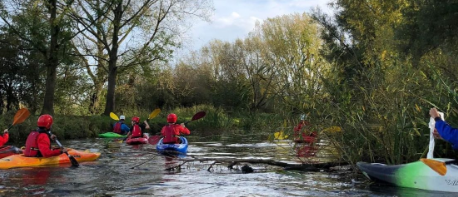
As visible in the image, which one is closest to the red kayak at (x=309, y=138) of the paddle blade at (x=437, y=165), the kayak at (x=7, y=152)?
the paddle blade at (x=437, y=165)

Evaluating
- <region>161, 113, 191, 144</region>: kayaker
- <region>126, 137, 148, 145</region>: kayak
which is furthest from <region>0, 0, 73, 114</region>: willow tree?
<region>161, 113, 191, 144</region>: kayaker

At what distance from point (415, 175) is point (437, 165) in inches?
16.3

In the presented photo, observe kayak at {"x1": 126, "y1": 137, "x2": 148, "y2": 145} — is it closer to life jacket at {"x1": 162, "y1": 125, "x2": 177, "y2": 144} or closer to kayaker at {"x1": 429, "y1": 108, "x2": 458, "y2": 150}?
life jacket at {"x1": 162, "y1": 125, "x2": 177, "y2": 144}

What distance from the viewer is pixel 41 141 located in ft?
30.8

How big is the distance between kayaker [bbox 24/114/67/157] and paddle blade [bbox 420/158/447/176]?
22.4 ft

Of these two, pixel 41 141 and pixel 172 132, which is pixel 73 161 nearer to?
pixel 41 141

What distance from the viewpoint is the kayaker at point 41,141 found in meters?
9.27

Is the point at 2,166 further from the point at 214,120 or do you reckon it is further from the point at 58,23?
the point at 214,120

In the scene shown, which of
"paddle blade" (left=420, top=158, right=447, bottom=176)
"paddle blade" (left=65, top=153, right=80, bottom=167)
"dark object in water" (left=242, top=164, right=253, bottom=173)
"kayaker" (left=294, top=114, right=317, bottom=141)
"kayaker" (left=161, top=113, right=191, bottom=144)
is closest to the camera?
"paddle blade" (left=420, top=158, right=447, bottom=176)

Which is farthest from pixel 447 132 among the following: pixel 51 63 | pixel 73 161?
pixel 51 63

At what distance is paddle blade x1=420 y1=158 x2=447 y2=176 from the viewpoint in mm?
6016

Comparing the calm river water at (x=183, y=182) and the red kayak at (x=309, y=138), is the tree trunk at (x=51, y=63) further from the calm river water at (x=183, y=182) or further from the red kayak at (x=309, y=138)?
the red kayak at (x=309, y=138)

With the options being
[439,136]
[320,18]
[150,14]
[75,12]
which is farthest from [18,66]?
[439,136]

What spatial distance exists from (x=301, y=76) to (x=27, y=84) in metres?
17.2
